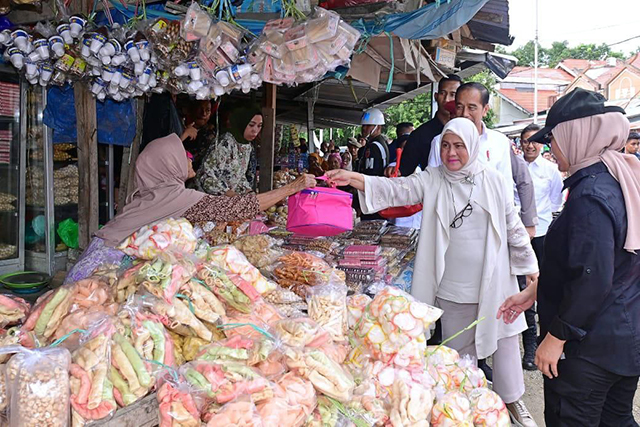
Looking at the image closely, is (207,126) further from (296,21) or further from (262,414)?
(262,414)

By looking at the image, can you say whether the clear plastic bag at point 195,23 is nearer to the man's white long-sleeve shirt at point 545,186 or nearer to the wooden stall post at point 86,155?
the wooden stall post at point 86,155

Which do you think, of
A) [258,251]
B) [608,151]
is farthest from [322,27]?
[608,151]

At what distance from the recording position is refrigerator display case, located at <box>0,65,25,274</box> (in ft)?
14.3

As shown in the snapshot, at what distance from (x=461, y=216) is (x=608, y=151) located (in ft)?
3.01

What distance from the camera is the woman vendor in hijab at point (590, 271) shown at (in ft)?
5.96

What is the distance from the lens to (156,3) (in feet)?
10.7

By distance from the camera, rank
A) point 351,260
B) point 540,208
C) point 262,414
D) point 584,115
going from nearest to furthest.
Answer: point 262,414
point 584,115
point 351,260
point 540,208

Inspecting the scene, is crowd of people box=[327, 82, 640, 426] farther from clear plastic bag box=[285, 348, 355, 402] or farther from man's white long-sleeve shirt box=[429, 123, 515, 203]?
clear plastic bag box=[285, 348, 355, 402]

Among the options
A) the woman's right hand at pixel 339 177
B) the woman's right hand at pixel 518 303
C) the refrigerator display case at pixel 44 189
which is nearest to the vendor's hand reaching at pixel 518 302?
the woman's right hand at pixel 518 303

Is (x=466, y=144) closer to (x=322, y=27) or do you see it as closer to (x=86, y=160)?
(x=322, y=27)

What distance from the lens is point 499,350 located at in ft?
9.28

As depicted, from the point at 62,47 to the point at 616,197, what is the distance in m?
3.19

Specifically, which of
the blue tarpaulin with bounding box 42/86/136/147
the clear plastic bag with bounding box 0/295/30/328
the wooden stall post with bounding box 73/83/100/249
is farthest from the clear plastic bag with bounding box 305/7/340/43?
the blue tarpaulin with bounding box 42/86/136/147

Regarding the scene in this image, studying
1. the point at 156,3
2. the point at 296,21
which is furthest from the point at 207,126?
the point at 296,21
